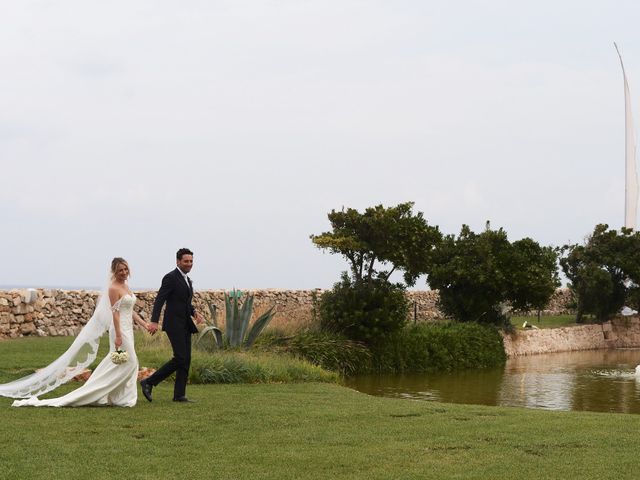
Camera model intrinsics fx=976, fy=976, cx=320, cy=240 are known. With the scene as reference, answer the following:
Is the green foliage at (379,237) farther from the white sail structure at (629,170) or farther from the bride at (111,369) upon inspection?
the white sail structure at (629,170)

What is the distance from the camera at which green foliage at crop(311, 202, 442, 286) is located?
2558 centimetres

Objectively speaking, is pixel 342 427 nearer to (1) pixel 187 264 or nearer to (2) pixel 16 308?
(1) pixel 187 264

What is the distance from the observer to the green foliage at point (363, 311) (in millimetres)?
24844

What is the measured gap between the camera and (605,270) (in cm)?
3912

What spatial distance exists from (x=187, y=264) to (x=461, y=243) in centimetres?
2038

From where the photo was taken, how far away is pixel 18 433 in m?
9.60

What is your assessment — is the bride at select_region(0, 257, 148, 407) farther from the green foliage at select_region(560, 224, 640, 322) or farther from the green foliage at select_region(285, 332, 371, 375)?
the green foliage at select_region(560, 224, 640, 322)

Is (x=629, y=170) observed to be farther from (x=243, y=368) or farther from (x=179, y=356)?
(x=179, y=356)

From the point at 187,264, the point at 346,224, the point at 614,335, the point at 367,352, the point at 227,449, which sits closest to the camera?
the point at 227,449

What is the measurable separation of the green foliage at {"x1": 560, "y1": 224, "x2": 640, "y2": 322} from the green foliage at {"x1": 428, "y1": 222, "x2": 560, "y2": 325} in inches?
307

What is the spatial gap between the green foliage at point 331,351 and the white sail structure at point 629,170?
1158 inches

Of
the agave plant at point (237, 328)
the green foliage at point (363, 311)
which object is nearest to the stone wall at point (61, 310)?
the green foliage at point (363, 311)

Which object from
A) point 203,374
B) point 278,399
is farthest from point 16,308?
point 278,399

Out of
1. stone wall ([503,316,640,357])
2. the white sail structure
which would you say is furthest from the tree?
the white sail structure
